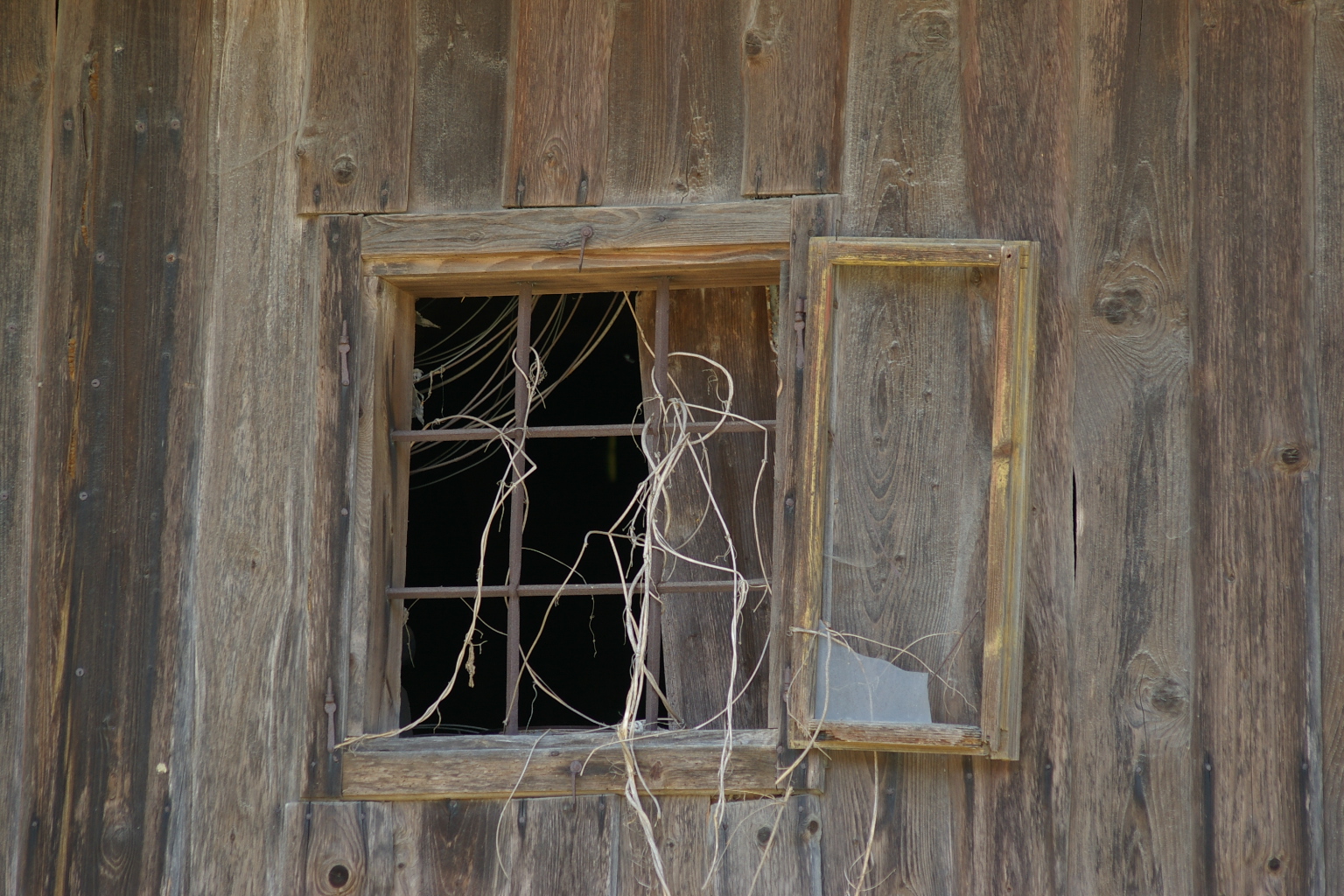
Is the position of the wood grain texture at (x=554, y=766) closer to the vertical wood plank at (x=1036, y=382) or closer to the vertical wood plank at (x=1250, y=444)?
the vertical wood plank at (x=1036, y=382)

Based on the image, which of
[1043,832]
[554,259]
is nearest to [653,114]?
[554,259]

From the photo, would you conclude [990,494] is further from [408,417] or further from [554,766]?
[408,417]

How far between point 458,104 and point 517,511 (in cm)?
90

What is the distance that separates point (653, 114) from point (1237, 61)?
3.97 feet

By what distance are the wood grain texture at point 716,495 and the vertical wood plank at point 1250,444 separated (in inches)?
35.8

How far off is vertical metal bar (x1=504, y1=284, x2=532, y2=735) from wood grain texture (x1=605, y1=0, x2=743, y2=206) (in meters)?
0.34

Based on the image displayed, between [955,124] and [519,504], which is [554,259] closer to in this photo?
[519,504]

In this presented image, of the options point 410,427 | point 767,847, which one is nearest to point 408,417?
point 410,427

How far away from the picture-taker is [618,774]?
8.30 feet

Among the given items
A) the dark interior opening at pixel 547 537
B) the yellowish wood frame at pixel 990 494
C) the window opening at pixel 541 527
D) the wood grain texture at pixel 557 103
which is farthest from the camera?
the dark interior opening at pixel 547 537

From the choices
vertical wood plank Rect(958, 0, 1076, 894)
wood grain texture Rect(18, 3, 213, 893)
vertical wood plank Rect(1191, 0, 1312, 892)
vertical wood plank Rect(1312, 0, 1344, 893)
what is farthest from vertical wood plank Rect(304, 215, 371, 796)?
vertical wood plank Rect(1312, 0, 1344, 893)

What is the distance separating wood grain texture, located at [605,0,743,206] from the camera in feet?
8.98

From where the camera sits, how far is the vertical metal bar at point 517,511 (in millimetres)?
2697

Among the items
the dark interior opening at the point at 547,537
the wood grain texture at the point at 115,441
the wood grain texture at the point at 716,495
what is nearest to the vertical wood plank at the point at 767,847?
the wood grain texture at the point at 716,495
